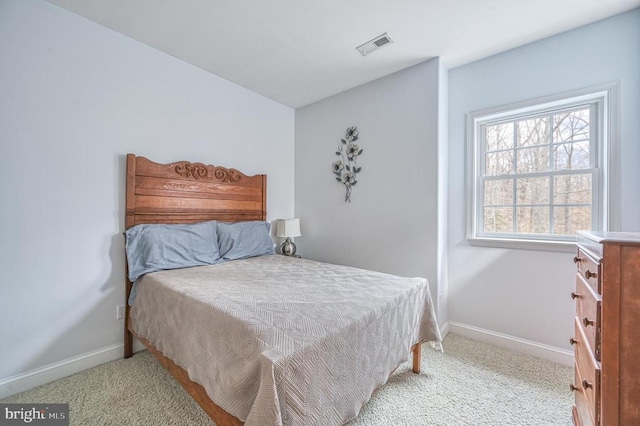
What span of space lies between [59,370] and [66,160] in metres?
1.52

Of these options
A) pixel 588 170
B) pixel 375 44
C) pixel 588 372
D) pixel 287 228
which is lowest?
pixel 588 372

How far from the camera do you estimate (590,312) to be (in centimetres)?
109

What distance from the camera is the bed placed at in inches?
40.4

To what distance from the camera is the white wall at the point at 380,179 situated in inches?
99.1

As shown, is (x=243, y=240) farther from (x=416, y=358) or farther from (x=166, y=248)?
(x=416, y=358)

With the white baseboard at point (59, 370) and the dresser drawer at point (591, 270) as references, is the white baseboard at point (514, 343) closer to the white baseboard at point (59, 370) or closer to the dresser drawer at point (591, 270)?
the dresser drawer at point (591, 270)

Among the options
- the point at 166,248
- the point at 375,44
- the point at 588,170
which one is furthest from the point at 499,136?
the point at 166,248

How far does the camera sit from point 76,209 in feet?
6.45

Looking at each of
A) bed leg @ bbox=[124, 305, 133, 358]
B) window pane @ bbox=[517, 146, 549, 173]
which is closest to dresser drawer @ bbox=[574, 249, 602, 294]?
window pane @ bbox=[517, 146, 549, 173]

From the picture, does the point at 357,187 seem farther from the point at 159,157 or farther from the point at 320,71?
the point at 159,157

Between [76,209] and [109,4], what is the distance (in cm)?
152

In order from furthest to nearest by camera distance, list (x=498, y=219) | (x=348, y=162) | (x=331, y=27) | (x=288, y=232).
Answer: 1. (x=288, y=232)
2. (x=348, y=162)
3. (x=498, y=219)
4. (x=331, y=27)

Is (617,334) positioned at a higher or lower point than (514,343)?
higher

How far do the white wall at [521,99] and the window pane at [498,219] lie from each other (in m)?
0.22
